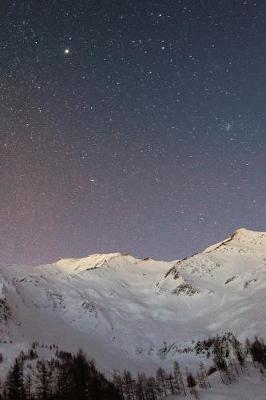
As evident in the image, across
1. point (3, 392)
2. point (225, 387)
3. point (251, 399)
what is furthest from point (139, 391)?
point (3, 392)

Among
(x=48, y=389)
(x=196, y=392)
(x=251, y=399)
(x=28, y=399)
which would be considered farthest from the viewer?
(x=196, y=392)

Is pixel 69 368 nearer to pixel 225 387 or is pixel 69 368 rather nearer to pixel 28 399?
pixel 28 399

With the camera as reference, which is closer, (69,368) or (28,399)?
(28,399)

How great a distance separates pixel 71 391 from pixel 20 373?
16.8 m

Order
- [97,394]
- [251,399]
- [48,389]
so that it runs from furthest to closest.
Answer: [251,399] < [97,394] < [48,389]

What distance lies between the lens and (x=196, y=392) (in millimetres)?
189750

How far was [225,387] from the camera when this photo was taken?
632ft

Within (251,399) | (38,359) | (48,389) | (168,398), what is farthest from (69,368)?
(251,399)

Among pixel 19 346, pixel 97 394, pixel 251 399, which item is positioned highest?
pixel 19 346

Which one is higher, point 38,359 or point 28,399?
point 38,359

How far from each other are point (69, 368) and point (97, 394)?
15806 mm

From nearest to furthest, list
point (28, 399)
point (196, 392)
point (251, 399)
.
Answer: point (28, 399) → point (251, 399) → point (196, 392)

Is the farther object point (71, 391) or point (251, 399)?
point (251, 399)

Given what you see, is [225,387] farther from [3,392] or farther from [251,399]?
[3,392]
